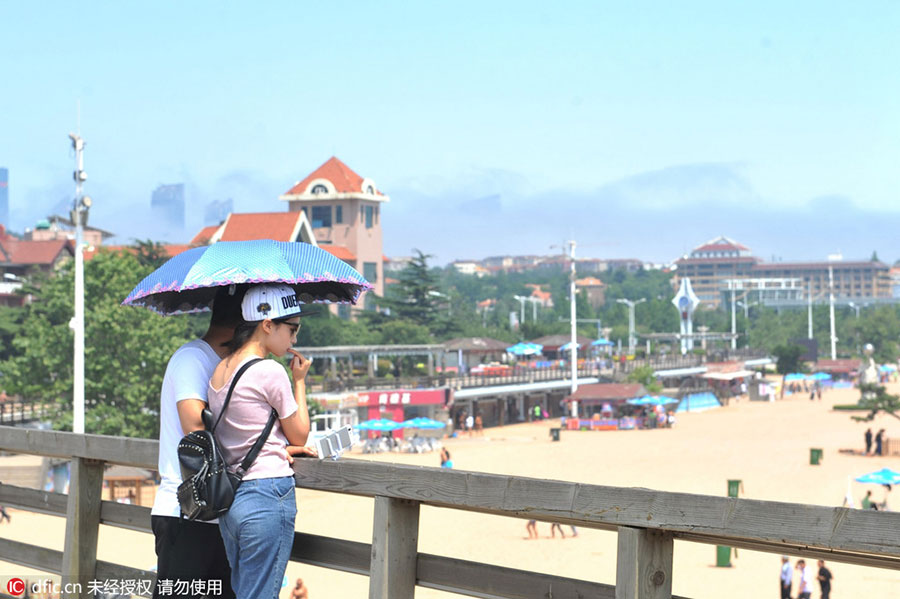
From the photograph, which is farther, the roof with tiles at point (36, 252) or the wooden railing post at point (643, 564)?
the roof with tiles at point (36, 252)

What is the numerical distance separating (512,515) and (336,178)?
97.1 m

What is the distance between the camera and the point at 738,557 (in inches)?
868

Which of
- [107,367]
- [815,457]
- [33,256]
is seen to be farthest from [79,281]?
[33,256]

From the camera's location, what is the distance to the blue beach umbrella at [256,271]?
3547 millimetres

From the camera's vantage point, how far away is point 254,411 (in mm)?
3314

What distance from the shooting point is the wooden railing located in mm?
2506

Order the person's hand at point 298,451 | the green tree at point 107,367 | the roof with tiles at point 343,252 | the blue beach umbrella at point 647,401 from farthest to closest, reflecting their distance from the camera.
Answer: the roof with tiles at point 343,252
the blue beach umbrella at point 647,401
the green tree at point 107,367
the person's hand at point 298,451

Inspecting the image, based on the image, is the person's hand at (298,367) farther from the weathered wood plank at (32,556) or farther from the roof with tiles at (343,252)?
the roof with tiles at (343,252)

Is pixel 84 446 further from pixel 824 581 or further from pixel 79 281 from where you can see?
pixel 79 281

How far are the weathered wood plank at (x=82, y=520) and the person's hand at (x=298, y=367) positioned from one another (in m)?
1.08

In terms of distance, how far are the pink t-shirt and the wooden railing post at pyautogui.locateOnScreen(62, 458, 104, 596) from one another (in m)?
1.14

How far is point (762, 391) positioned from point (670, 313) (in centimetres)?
6576

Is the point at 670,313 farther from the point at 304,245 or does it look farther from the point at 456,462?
the point at 304,245

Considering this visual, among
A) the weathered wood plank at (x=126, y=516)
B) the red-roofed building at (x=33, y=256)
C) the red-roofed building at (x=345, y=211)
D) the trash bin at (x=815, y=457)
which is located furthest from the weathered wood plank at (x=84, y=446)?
the red-roofed building at (x=345, y=211)
